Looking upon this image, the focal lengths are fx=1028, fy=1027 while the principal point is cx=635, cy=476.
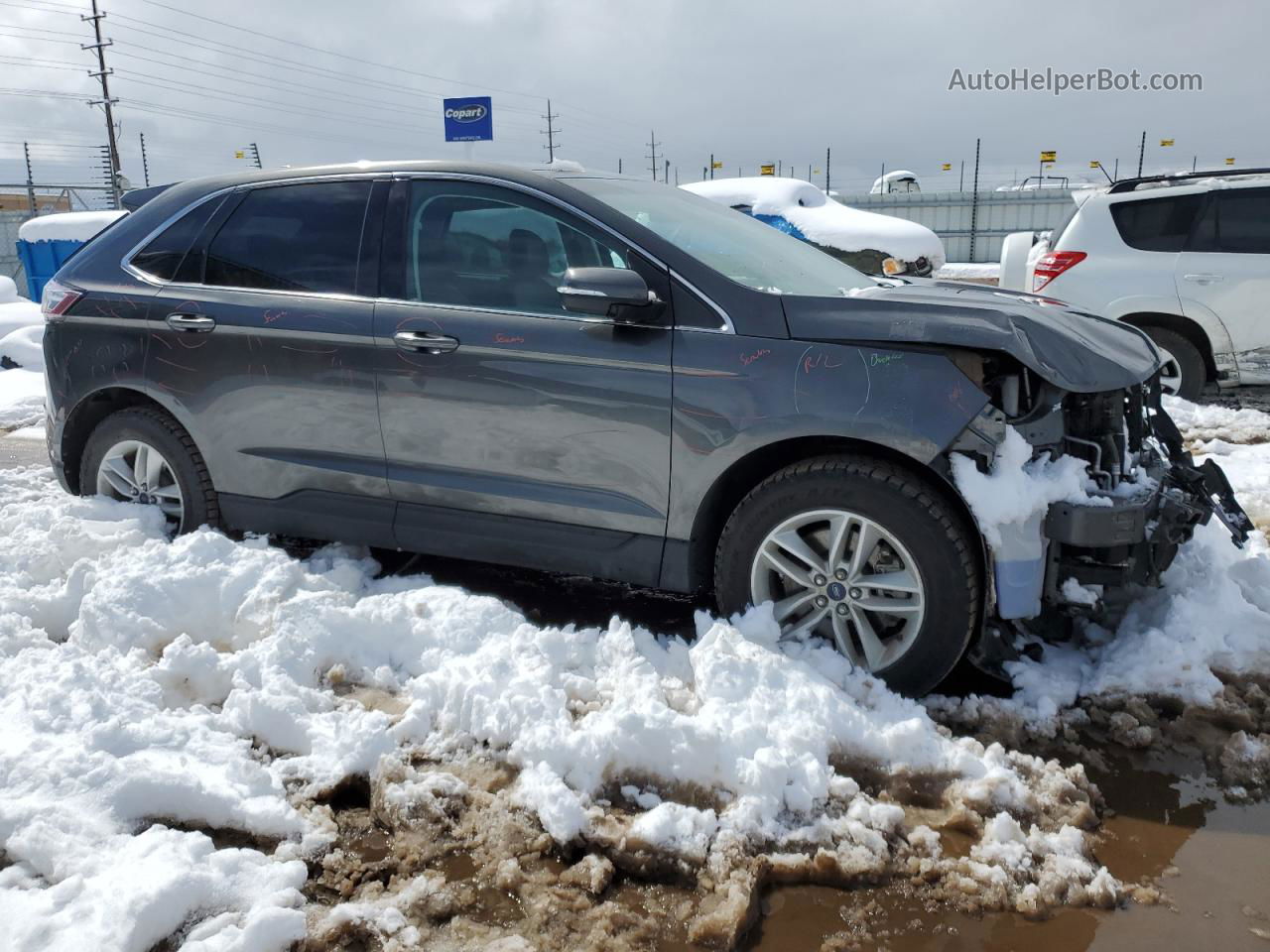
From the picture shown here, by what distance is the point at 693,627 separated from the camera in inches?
154

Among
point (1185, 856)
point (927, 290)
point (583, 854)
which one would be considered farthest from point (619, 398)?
point (1185, 856)

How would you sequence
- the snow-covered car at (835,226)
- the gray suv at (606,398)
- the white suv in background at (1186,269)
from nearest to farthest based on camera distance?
the gray suv at (606,398) < the white suv in background at (1186,269) < the snow-covered car at (835,226)

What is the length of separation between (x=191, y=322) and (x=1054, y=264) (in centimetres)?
641

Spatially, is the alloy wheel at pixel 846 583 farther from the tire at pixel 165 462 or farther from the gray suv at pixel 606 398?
the tire at pixel 165 462

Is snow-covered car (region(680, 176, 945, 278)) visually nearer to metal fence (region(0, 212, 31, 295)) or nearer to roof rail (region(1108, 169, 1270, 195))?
roof rail (region(1108, 169, 1270, 195))

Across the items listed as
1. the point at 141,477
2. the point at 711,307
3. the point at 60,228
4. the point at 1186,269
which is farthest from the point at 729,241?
the point at 60,228

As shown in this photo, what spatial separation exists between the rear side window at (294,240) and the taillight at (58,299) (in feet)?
2.27

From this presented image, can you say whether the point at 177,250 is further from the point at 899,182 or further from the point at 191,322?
the point at 899,182

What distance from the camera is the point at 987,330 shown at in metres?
3.12

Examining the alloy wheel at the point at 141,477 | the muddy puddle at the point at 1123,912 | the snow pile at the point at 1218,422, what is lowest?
the muddy puddle at the point at 1123,912

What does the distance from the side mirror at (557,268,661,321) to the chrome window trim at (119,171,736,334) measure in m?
0.09

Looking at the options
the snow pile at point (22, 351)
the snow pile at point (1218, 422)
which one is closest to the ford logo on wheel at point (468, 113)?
the snow pile at point (22, 351)

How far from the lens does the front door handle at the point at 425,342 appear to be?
370 cm

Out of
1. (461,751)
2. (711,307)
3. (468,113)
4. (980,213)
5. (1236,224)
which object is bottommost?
(461,751)
